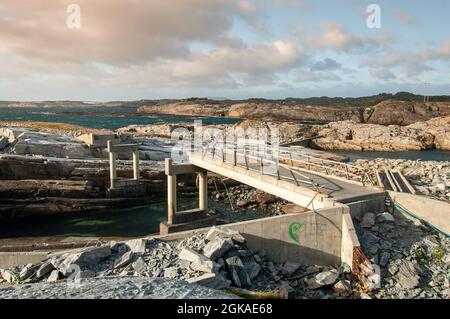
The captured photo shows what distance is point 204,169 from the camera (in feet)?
82.5

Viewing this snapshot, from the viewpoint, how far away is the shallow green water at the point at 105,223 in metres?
26.0

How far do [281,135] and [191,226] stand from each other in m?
50.8

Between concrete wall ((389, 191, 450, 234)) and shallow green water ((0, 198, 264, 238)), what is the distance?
13.3m

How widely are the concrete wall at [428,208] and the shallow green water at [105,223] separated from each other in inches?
522

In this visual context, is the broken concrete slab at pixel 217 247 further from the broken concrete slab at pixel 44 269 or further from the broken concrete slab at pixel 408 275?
the broken concrete slab at pixel 408 275

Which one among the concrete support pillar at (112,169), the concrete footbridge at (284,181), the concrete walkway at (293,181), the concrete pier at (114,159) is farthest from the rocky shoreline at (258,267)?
the concrete support pillar at (112,169)

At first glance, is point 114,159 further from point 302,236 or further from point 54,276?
point 54,276

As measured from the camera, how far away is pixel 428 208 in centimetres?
1642

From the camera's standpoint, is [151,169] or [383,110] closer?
[151,169]

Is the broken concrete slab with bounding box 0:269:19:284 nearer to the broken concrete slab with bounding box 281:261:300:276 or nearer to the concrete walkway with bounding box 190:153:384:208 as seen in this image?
the broken concrete slab with bounding box 281:261:300:276
